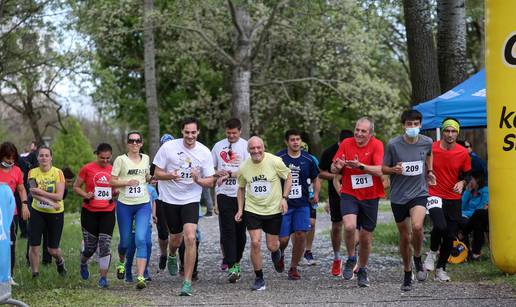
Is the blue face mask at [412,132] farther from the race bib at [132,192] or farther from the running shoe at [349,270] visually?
the race bib at [132,192]

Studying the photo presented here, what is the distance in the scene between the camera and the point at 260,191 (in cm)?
1088

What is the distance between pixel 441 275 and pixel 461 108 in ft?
11.2

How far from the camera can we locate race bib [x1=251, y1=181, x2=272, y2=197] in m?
10.9

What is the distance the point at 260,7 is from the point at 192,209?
831 inches

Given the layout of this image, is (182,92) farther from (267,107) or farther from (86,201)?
(86,201)

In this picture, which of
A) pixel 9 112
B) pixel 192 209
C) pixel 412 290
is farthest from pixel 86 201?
pixel 9 112

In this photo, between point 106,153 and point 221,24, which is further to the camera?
point 221,24

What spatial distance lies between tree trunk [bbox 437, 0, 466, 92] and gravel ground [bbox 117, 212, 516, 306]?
4221 millimetres

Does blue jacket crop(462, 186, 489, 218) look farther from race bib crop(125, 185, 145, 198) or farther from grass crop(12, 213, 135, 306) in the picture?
grass crop(12, 213, 135, 306)

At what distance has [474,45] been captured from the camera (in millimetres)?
43219

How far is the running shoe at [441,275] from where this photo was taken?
11031mm

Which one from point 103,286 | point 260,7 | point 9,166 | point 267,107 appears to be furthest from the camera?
point 267,107

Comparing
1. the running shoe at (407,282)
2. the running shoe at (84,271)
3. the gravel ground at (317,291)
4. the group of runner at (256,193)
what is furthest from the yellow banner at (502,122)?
the running shoe at (84,271)

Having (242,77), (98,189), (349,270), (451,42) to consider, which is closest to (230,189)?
(98,189)
